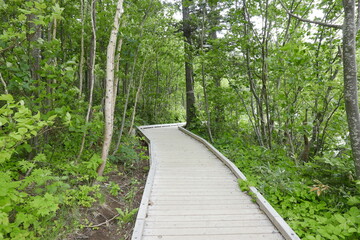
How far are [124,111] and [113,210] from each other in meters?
3.23

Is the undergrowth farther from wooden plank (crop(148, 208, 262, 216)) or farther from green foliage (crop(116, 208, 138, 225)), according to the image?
wooden plank (crop(148, 208, 262, 216))

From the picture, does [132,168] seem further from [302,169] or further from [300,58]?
[300,58]

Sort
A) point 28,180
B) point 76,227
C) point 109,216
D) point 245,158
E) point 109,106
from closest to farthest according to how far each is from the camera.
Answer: point 28,180, point 76,227, point 109,216, point 109,106, point 245,158

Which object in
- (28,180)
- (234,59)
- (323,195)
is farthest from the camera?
(234,59)

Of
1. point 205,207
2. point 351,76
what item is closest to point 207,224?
point 205,207

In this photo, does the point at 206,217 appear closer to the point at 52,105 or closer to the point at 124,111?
the point at 52,105

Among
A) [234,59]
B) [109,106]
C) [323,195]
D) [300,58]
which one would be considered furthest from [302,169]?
[109,106]

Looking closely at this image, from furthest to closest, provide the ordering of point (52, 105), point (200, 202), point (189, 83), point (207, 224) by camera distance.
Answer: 1. point (189, 83)
2. point (52, 105)
3. point (200, 202)
4. point (207, 224)

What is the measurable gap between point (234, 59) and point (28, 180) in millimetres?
7233

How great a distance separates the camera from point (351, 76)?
3570mm

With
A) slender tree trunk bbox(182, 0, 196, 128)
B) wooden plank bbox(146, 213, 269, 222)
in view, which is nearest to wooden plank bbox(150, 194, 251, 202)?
wooden plank bbox(146, 213, 269, 222)

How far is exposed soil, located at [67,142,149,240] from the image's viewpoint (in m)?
3.35

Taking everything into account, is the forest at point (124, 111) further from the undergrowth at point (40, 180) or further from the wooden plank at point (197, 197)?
the wooden plank at point (197, 197)

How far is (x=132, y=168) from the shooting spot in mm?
6219
